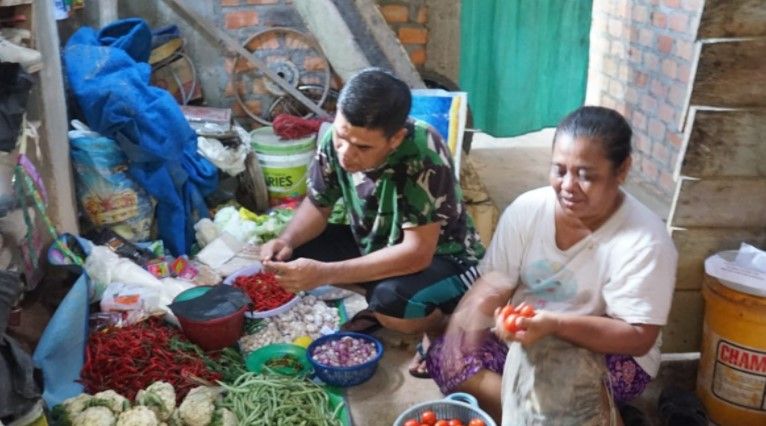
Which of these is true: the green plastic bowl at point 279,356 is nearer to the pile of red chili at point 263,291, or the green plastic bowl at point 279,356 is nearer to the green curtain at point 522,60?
the pile of red chili at point 263,291

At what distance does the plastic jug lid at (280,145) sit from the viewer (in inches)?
163

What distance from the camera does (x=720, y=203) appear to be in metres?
2.36

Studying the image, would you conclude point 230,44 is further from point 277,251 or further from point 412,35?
point 277,251

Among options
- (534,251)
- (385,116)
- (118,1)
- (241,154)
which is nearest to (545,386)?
(534,251)

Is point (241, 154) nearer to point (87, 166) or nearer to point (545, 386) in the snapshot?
point (87, 166)

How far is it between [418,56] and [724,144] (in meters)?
2.78

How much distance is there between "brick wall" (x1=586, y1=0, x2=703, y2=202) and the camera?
3.96 metres

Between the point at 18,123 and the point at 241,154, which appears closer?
the point at 18,123

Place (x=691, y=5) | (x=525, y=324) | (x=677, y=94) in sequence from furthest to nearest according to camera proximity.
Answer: (x=677, y=94), (x=691, y=5), (x=525, y=324)

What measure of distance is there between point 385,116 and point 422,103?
70.7 inches

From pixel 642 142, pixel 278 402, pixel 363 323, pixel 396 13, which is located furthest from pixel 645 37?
pixel 278 402

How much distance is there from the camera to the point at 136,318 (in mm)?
2855

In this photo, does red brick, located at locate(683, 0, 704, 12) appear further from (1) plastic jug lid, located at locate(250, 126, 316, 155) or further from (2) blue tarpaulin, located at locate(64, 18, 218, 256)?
(2) blue tarpaulin, located at locate(64, 18, 218, 256)

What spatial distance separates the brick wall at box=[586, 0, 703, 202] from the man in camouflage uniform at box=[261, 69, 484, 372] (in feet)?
6.42
